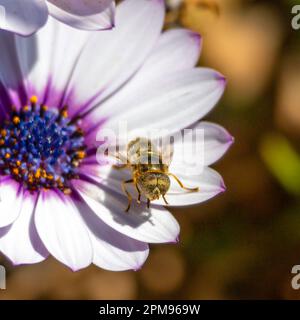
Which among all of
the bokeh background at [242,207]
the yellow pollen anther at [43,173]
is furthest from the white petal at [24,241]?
the bokeh background at [242,207]

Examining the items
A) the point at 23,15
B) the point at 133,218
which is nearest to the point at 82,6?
the point at 23,15

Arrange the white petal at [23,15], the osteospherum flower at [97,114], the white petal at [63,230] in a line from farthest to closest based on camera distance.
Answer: the osteospherum flower at [97,114]
the white petal at [63,230]
the white petal at [23,15]

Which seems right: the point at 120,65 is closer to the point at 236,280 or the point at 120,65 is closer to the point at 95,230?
the point at 95,230

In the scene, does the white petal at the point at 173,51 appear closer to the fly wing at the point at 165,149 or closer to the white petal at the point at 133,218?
the fly wing at the point at 165,149

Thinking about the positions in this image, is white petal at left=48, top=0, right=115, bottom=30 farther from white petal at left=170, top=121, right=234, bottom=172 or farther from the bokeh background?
the bokeh background

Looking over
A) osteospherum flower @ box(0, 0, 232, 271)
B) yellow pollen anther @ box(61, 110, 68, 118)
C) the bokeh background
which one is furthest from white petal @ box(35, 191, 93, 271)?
the bokeh background

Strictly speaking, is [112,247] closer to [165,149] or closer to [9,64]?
[165,149]
